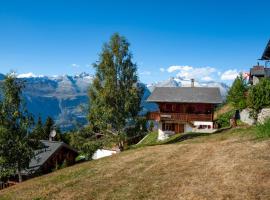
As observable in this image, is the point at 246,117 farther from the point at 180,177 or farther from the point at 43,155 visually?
the point at 43,155

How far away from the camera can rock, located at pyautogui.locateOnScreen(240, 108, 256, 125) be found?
44.2 m

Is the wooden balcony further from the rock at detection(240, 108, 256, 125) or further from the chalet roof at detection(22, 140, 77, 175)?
the chalet roof at detection(22, 140, 77, 175)

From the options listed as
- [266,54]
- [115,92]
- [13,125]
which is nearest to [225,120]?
[266,54]

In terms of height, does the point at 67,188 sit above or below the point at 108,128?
below

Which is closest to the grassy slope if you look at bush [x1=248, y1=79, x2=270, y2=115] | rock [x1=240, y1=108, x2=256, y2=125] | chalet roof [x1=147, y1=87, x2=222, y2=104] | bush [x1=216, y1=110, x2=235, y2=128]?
bush [x1=248, y1=79, x2=270, y2=115]

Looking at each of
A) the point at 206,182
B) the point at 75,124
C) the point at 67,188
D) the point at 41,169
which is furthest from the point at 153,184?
the point at 41,169

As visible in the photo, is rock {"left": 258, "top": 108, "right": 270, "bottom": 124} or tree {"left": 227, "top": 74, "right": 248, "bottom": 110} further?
tree {"left": 227, "top": 74, "right": 248, "bottom": 110}

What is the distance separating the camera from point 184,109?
190 feet

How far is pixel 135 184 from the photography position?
22438 millimetres

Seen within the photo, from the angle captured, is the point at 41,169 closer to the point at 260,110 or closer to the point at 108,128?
the point at 108,128

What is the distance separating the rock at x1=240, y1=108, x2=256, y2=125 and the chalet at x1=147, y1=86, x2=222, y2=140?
4688 millimetres

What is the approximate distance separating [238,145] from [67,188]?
14.5 meters

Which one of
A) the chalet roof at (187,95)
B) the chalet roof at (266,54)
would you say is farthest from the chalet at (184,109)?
the chalet roof at (266,54)

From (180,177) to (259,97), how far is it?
23.2 m
